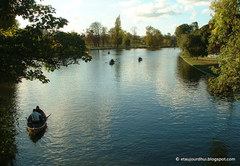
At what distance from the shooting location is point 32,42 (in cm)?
1221

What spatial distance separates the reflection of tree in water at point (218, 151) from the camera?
19672 mm

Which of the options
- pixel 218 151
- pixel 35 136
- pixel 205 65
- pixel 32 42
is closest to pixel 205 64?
pixel 205 65

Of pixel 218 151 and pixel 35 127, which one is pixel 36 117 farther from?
pixel 218 151

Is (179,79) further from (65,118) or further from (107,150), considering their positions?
(107,150)

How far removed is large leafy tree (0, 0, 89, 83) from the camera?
12039 millimetres

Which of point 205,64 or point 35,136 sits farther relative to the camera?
point 205,64

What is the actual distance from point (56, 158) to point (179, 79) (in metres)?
43.8

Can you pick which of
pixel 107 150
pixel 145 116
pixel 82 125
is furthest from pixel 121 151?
pixel 145 116

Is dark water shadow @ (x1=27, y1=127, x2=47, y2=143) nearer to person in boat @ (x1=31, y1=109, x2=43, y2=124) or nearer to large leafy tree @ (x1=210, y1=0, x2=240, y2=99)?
person in boat @ (x1=31, y1=109, x2=43, y2=124)

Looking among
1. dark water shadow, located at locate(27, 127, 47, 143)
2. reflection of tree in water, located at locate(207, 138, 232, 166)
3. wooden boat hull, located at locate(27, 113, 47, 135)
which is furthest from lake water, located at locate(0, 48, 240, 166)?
wooden boat hull, located at locate(27, 113, 47, 135)

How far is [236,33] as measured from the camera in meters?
17.7

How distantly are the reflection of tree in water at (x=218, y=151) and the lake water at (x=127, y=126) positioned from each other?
96 mm

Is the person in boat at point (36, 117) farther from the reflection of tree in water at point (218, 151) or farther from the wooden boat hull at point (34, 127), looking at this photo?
the reflection of tree in water at point (218, 151)

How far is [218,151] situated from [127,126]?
426 inches
